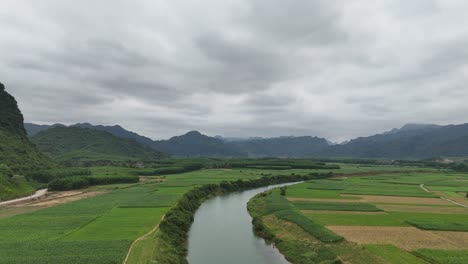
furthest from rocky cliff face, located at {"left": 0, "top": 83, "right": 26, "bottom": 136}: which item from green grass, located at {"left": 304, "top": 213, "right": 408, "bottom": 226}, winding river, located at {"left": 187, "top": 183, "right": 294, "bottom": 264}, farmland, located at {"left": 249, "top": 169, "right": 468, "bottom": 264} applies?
green grass, located at {"left": 304, "top": 213, "right": 408, "bottom": 226}

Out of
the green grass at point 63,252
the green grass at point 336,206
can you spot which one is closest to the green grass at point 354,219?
the green grass at point 336,206

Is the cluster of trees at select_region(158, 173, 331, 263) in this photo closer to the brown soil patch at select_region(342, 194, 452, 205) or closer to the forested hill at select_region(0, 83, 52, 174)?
the brown soil patch at select_region(342, 194, 452, 205)

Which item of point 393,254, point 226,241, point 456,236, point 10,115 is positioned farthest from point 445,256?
point 10,115

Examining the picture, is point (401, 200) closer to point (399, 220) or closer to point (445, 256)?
point (399, 220)

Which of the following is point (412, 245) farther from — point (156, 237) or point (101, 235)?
point (101, 235)

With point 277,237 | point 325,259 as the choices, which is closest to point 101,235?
point 277,237

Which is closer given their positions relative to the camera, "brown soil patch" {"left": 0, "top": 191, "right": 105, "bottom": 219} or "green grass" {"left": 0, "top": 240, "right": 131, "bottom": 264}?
"green grass" {"left": 0, "top": 240, "right": 131, "bottom": 264}
